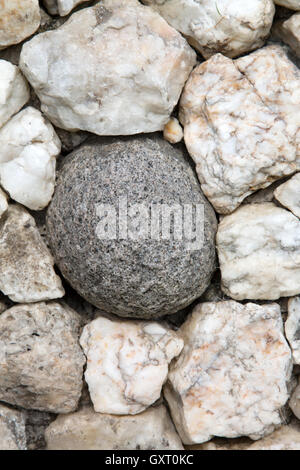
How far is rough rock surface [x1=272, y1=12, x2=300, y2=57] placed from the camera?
5.41 feet

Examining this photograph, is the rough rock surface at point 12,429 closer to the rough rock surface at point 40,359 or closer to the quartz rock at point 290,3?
the rough rock surface at point 40,359

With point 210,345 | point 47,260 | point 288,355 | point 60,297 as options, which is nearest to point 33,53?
point 47,260

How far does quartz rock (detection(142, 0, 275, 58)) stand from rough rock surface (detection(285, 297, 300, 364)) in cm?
74

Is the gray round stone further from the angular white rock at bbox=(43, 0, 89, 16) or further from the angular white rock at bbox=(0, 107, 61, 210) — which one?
the angular white rock at bbox=(43, 0, 89, 16)

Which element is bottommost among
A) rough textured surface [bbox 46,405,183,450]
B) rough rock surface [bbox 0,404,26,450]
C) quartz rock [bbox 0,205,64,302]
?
rough textured surface [bbox 46,405,183,450]

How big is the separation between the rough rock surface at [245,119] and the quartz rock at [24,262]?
0.51m

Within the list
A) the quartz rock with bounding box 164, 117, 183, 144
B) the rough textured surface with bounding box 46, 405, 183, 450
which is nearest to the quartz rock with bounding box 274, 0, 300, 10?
the quartz rock with bounding box 164, 117, 183, 144

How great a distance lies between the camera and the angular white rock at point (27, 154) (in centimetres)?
169

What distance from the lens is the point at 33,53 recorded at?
5.33 ft

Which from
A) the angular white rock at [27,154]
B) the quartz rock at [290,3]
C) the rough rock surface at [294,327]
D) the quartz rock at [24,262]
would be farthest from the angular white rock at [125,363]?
the quartz rock at [290,3]

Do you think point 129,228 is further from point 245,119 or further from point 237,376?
point 237,376

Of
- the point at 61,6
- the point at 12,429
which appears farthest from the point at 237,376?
the point at 61,6

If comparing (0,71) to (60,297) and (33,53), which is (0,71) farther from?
(60,297)

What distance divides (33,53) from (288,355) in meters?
1.08
